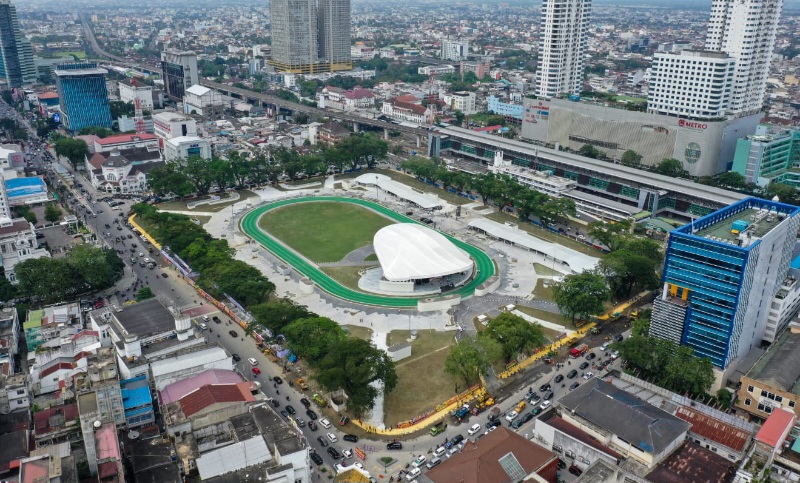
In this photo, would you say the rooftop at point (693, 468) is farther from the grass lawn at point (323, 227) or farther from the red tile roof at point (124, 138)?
the red tile roof at point (124, 138)

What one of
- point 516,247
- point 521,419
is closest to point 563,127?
point 516,247

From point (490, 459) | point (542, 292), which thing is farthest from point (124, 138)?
point (490, 459)

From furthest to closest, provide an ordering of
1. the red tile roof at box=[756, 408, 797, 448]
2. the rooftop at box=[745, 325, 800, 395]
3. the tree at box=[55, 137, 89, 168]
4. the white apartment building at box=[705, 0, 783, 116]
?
the tree at box=[55, 137, 89, 168] → the white apartment building at box=[705, 0, 783, 116] → the rooftop at box=[745, 325, 800, 395] → the red tile roof at box=[756, 408, 797, 448]

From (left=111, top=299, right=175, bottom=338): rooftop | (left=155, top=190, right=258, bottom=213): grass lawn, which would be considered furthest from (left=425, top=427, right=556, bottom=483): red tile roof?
(left=155, top=190, right=258, bottom=213): grass lawn

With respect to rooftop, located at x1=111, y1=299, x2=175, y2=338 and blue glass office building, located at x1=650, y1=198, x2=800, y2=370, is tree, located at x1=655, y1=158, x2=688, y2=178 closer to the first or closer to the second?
blue glass office building, located at x1=650, y1=198, x2=800, y2=370

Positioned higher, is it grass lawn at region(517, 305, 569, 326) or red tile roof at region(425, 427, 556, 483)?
red tile roof at region(425, 427, 556, 483)

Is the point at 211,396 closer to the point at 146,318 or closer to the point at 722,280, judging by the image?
the point at 146,318

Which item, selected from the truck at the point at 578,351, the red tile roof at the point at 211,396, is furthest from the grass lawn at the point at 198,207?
the truck at the point at 578,351
